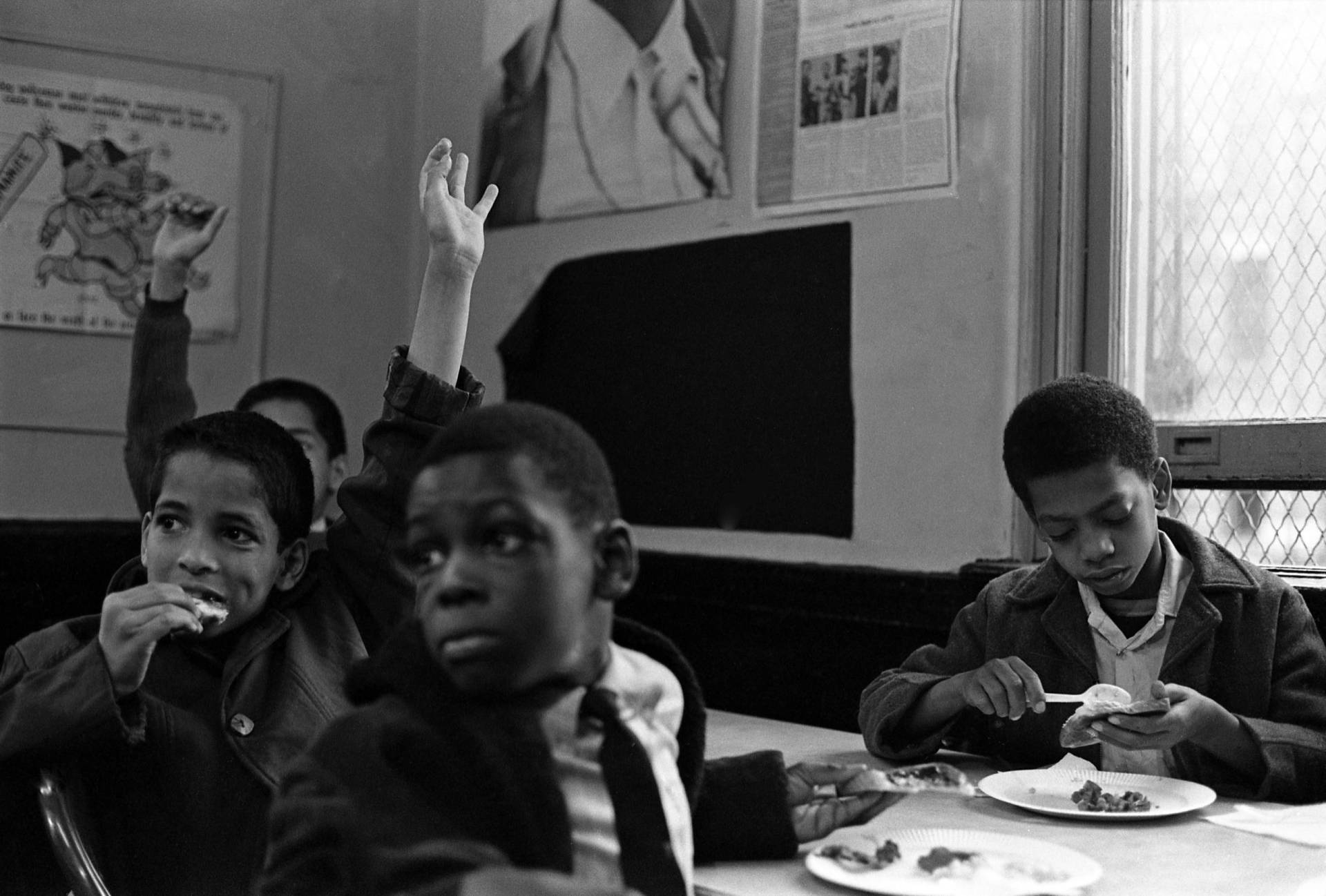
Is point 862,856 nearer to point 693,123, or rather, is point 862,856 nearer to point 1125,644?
point 1125,644

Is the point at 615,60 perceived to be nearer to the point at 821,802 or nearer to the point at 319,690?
the point at 319,690

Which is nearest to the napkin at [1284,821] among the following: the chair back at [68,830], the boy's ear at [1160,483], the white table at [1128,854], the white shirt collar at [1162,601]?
the white table at [1128,854]

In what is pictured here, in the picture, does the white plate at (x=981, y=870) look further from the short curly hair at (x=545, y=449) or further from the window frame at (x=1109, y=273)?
the window frame at (x=1109, y=273)

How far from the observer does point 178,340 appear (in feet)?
7.77

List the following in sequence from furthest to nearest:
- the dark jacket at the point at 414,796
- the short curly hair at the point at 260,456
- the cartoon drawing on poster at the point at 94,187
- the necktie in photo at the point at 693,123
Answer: the cartoon drawing on poster at the point at 94,187, the necktie in photo at the point at 693,123, the short curly hair at the point at 260,456, the dark jacket at the point at 414,796

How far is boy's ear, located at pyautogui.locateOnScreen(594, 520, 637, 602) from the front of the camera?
0.79 metres

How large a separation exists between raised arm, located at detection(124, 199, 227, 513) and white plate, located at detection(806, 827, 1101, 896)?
1.58 m

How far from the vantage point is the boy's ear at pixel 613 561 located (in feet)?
2.60

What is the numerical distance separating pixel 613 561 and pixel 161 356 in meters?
1.80

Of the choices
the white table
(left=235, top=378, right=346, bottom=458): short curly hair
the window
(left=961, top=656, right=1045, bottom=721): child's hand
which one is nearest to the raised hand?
(left=235, top=378, right=346, bottom=458): short curly hair

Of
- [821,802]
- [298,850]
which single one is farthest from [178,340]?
[298,850]

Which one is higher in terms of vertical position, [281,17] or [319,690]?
[281,17]

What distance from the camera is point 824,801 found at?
3.88 ft

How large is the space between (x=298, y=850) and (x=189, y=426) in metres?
Answer: 0.85
